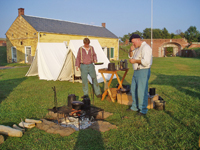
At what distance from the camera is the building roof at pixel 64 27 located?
1993 cm

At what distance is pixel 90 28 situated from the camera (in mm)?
26938

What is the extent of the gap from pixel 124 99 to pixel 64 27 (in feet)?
62.5

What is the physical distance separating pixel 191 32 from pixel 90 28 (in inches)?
1658

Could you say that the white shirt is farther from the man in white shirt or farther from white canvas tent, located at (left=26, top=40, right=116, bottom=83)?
white canvas tent, located at (left=26, top=40, right=116, bottom=83)

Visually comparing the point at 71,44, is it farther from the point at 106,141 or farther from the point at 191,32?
the point at 191,32

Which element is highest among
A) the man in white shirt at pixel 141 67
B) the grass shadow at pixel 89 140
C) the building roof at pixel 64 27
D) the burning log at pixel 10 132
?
the building roof at pixel 64 27

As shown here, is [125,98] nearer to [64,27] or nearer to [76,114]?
[76,114]

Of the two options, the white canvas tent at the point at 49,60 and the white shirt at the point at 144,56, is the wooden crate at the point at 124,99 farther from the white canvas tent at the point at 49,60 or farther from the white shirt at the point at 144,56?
the white canvas tent at the point at 49,60

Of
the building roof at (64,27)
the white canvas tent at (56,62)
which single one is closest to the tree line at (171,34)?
the building roof at (64,27)

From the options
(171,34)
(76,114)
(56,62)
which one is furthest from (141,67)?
(171,34)

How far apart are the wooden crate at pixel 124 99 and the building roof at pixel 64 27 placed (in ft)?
50.9

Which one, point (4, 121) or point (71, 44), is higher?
point (71, 44)

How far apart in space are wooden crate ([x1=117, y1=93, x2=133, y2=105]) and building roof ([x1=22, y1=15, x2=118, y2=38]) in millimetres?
15527

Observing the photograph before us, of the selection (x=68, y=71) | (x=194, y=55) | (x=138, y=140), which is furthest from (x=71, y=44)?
(x=194, y=55)
